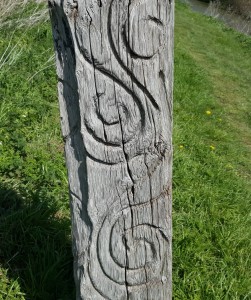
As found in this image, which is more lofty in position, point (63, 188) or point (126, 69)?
point (126, 69)

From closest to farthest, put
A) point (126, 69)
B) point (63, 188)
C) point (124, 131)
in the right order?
point (126, 69) < point (124, 131) < point (63, 188)

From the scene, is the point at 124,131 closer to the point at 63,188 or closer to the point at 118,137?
the point at 118,137

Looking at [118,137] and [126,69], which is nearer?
[126,69]

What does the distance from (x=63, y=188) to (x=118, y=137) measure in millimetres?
1574

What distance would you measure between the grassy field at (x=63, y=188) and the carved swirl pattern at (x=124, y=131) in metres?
0.59

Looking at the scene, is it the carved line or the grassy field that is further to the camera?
the grassy field

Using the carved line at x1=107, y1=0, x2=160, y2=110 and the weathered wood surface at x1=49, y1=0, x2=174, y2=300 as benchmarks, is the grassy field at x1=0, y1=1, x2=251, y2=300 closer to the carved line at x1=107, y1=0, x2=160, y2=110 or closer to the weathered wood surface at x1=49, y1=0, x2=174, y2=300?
the weathered wood surface at x1=49, y1=0, x2=174, y2=300

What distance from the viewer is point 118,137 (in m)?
1.79

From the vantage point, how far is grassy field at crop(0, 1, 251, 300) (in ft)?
8.50

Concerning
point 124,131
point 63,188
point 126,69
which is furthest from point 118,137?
point 63,188

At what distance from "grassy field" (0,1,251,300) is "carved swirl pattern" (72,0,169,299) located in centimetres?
59

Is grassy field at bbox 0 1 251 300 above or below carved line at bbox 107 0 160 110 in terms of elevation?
below

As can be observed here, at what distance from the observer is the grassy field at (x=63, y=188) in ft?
8.50

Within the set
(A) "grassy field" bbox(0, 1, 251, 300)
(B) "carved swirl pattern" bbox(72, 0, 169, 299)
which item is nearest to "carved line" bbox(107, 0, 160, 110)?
(B) "carved swirl pattern" bbox(72, 0, 169, 299)
